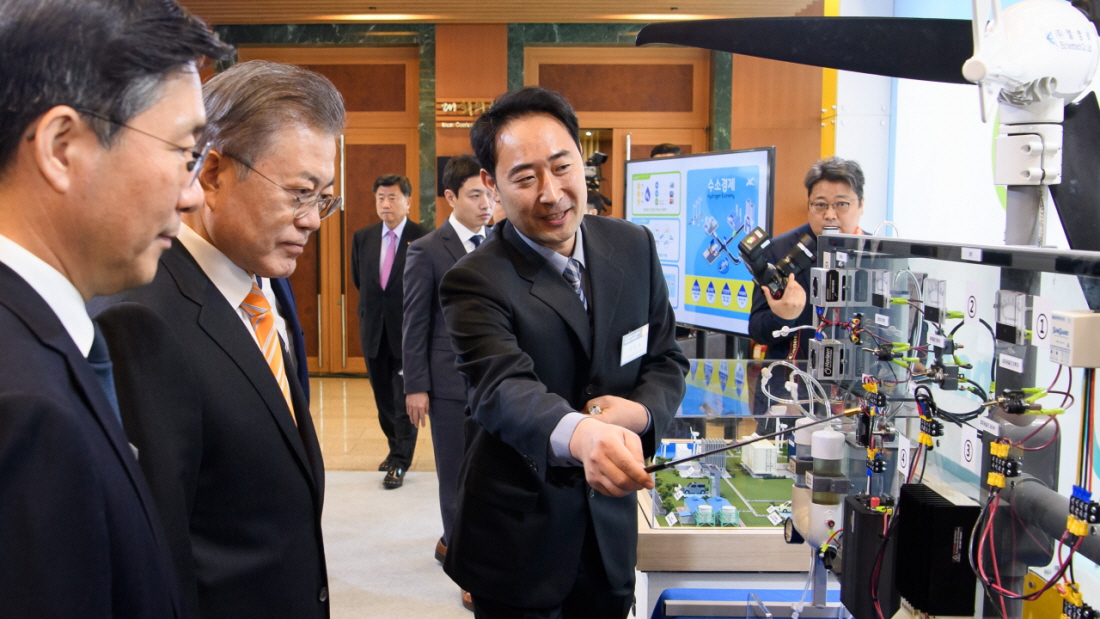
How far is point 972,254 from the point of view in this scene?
1.13m

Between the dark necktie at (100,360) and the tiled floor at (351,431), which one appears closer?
the dark necktie at (100,360)

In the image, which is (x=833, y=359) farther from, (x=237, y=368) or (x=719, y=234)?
(x=719, y=234)

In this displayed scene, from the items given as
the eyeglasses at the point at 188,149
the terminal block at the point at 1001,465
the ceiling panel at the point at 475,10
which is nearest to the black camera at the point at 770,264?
the terminal block at the point at 1001,465

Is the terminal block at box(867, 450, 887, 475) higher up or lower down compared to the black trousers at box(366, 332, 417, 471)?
higher up

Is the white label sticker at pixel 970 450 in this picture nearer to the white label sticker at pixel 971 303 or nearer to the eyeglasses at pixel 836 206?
the white label sticker at pixel 971 303

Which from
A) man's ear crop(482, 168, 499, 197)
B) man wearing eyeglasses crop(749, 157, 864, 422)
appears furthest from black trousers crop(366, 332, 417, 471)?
man's ear crop(482, 168, 499, 197)

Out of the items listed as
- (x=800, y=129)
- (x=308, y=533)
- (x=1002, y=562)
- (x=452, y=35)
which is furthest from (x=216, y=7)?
(x=1002, y=562)

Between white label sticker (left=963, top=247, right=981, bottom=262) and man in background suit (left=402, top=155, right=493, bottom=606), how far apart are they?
2.32m

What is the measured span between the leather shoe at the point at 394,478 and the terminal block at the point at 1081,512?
4.18 meters

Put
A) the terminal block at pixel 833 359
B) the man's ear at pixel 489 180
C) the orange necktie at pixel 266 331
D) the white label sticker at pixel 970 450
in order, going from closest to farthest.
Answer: the white label sticker at pixel 970 450, the orange necktie at pixel 266 331, the terminal block at pixel 833 359, the man's ear at pixel 489 180

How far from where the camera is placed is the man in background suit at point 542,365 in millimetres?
1557

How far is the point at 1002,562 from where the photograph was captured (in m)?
1.11

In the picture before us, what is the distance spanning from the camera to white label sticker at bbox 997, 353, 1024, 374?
42.0 inches

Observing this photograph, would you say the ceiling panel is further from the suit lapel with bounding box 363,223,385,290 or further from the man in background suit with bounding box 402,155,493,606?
the man in background suit with bounding box 402,155,493,606
